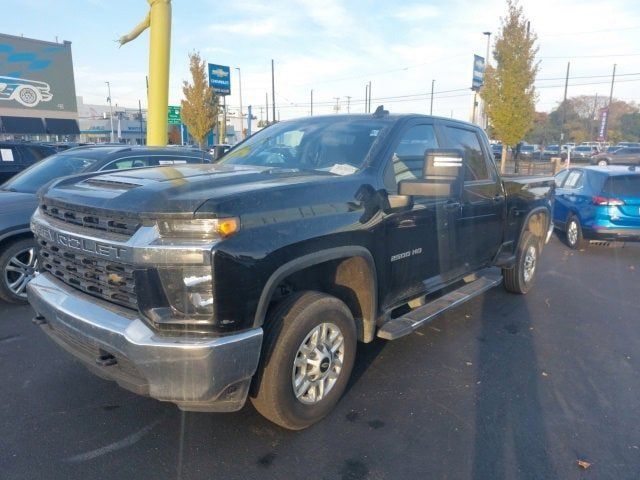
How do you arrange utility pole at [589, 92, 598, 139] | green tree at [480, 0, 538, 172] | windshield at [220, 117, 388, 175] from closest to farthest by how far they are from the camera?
windshield at [220, 117, 388, 175]
green tree at [480, 0, 538, 172]
utility pole at [589, 92, 598, 139]

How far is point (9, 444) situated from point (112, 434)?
58 cm

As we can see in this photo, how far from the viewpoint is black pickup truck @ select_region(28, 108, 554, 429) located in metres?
2.42

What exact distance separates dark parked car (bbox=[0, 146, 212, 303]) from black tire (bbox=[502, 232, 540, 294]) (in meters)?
3.82

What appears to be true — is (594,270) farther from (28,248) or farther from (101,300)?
(28,248)

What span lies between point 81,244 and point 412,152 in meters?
2.54

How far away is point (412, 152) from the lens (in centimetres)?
394

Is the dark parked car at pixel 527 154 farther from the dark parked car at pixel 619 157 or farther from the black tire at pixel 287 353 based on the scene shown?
the black tire at pixel 287 353

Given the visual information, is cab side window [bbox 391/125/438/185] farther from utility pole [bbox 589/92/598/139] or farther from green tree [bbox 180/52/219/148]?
utility pole [bbox 589/92/598/139]

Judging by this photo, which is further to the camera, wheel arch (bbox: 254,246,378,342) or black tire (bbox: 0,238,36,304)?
black tire (bbox: 0,238,36,304)

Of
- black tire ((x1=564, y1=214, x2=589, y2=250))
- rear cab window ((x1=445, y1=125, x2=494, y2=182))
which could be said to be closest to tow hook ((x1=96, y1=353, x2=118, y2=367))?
rear cab window ((x1=445, y1=125, x2=494, y2=182))

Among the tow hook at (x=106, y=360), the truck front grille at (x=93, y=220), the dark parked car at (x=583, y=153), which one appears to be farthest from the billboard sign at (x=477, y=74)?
the tow hook at (x=106, y=360)

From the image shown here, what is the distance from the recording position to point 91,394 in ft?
11.4

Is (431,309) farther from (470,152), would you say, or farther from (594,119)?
(594,119)

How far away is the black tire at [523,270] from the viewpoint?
5891mm
